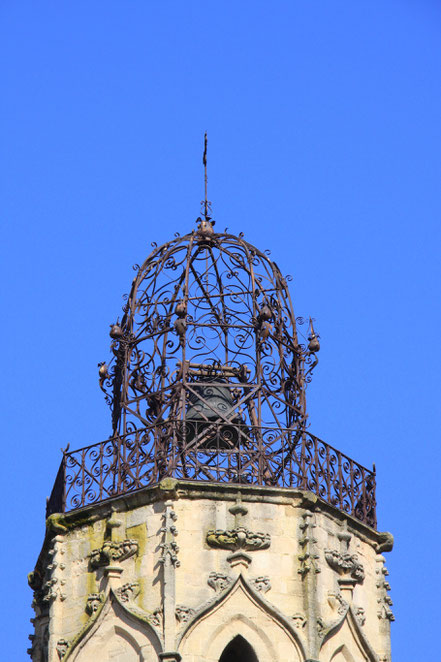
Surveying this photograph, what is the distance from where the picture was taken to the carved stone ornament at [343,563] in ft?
116

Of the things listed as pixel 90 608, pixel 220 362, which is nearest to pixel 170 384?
pixel 220 362

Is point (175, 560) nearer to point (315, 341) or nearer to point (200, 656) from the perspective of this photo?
point (200, 656)

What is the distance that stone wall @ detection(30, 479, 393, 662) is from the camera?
34.2 m

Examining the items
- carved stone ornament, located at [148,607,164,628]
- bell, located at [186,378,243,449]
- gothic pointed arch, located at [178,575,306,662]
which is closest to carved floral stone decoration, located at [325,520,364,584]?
gothic pointed arch, located at [178,575,306,662]

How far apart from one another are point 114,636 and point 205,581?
1487mm

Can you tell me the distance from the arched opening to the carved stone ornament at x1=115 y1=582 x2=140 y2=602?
4.84ft

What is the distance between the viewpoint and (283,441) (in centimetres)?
3594

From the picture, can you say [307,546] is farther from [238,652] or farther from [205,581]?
[238,652]

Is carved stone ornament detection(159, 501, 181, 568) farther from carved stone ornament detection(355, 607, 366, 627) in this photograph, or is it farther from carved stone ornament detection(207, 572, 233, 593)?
carved stone ornament detection(355, 607, 366, 627)

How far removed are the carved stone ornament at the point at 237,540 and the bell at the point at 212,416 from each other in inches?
55.9

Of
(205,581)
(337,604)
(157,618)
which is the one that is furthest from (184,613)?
(337,604)

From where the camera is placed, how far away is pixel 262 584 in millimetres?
34469

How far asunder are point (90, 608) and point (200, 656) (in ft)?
6.29

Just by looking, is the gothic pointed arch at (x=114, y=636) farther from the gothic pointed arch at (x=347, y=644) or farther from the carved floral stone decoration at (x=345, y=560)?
the carved floral stone decoration at (x=345, y=560)
